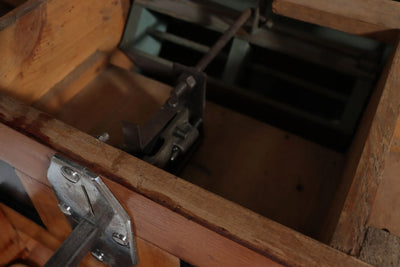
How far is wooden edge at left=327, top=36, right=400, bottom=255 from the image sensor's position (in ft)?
1.78

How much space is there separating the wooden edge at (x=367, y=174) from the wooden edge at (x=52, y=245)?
0.28 metres

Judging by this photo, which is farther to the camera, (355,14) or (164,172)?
(355,14)

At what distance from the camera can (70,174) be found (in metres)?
0.58

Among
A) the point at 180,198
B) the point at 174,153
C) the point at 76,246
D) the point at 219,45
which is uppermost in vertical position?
the point at 219,45

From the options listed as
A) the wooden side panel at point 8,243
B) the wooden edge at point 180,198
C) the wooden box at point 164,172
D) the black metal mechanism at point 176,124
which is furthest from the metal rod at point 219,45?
the wooden side panel at point 8,243

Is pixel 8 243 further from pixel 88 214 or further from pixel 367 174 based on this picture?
pixel 367 174

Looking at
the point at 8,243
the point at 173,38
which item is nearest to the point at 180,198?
the point at 173,38

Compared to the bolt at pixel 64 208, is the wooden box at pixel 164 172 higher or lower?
higher

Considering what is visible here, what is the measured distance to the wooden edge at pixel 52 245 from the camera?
0.64 metres

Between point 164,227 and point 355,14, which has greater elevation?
point 355,14

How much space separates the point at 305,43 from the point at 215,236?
762mm

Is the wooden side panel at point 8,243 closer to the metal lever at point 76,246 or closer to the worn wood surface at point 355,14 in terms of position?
A: the metal lever at point 76,246

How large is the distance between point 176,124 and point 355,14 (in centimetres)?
51

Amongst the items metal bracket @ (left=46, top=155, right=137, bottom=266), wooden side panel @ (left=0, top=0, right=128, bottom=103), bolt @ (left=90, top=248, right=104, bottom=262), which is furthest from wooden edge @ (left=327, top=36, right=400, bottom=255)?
wooden side panel @ (left=0, top=0, right=128, bottom=103)
